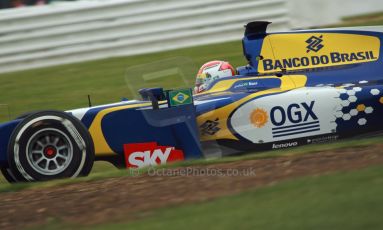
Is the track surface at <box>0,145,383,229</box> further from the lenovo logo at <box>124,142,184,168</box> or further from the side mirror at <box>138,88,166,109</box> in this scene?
the side mirror at <box>138,88,166,109</box>

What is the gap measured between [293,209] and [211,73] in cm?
361

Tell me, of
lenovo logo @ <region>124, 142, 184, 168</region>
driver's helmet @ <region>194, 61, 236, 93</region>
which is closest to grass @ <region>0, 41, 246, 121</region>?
driver's helmet @ <region>194, 61, 236, 93</region>

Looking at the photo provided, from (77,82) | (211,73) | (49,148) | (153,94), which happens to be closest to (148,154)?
(153,94)

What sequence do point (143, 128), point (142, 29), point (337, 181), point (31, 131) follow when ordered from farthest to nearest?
1. point (142, 29)
2. point (143, 128)
3. point (31, 131)
4. point (337, 181)

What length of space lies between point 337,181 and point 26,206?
2.39 metres

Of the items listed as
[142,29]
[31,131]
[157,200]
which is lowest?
[157,200]

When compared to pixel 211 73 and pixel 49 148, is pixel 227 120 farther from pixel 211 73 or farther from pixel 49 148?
pixel 49 148

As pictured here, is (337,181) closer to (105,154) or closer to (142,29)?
(105,154)

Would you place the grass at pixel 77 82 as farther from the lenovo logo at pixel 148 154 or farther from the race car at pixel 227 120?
the lenovo logo at pixel 148 154

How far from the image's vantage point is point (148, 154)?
22.9ft

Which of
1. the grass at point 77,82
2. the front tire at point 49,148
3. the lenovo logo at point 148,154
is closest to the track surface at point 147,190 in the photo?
the front tire at point 49,148

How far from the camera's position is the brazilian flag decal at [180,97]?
22.9 feet

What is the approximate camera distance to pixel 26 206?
5.57m

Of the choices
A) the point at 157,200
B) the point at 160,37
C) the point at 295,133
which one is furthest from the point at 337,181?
the point at 160,37
